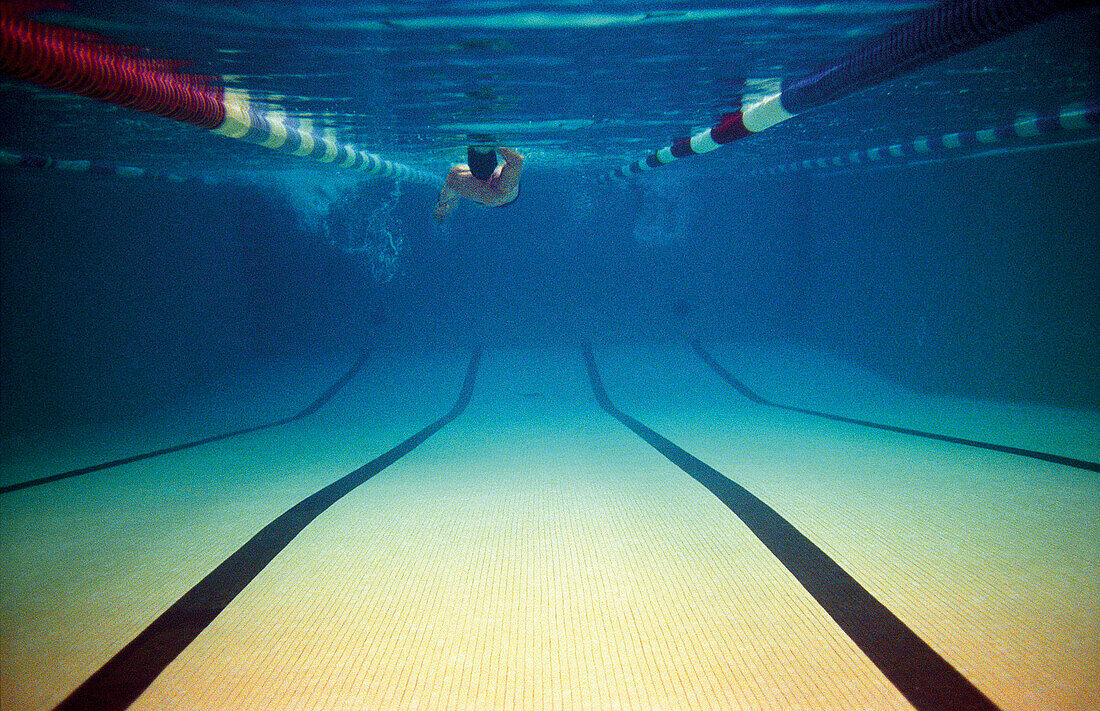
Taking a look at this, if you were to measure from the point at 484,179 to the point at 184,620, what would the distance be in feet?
16.8

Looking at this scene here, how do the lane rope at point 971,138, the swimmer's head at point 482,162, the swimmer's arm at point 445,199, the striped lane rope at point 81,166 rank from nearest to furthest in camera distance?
the swimmer's head at point 482,162
the swimmer's arm at point 445,199
the lane rope at point 971,138
the striped lane rope at point 81,166

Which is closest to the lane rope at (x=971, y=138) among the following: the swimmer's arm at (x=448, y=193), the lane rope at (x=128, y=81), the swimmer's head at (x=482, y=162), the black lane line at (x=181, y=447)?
the swimmer's head at (x=482, y=162)

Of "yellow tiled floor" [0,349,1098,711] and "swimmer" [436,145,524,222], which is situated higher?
"swimmer" [436,145,524,222]

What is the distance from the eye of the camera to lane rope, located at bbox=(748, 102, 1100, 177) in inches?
303

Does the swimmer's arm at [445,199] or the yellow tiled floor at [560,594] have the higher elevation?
the swimmer's arm at [445,199]

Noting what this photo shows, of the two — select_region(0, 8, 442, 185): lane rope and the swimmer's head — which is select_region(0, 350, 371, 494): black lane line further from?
the swimmer's head

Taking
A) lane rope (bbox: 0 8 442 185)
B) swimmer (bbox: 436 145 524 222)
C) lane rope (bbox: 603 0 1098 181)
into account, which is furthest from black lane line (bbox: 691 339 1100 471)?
lane rope (bbox: 0 8 442 185)

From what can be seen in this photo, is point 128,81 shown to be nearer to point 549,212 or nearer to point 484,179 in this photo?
point 484,179

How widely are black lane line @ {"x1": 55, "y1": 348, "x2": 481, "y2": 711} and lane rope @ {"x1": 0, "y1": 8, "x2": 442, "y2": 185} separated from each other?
112 inches

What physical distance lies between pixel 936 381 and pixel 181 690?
12219 millimetres

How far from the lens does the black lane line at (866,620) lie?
1940mm

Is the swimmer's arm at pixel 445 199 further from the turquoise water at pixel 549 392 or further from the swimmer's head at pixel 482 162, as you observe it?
the turquoise water at pixel 549 392

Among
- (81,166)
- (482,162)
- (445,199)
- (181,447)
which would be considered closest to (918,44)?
(482,162)

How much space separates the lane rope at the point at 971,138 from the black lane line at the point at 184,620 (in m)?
10.7
